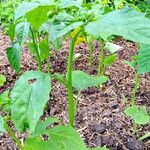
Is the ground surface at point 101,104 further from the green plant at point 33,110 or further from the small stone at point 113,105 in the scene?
the green plant at point 33,110

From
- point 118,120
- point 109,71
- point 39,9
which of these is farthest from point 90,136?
point 39,9

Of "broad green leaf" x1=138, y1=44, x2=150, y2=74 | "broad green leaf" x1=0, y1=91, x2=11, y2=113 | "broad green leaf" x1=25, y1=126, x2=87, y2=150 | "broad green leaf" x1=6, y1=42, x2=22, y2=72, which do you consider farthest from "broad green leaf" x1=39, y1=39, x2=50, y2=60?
"broad green leaf" x1=25, y1=126, x2=87, y2=150

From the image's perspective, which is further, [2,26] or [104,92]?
[2,26]

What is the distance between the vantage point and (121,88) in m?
1.98

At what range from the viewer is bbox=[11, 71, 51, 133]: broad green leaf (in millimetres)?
897

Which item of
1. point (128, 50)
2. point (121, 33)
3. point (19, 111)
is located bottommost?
point (128, 50)

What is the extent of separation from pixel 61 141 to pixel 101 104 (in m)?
0.75

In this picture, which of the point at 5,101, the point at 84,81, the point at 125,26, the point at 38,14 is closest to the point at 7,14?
the point at 5,101

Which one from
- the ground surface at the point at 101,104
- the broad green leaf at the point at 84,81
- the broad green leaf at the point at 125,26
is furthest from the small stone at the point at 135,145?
the broad green leaf at the point at 125,26

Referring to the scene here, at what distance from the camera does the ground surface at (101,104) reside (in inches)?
61.4

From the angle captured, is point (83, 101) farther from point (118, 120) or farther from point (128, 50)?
point (128, 50)

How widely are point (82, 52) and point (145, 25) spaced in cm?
166

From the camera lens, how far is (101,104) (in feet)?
5.92

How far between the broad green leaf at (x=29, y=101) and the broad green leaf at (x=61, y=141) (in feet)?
0.51
